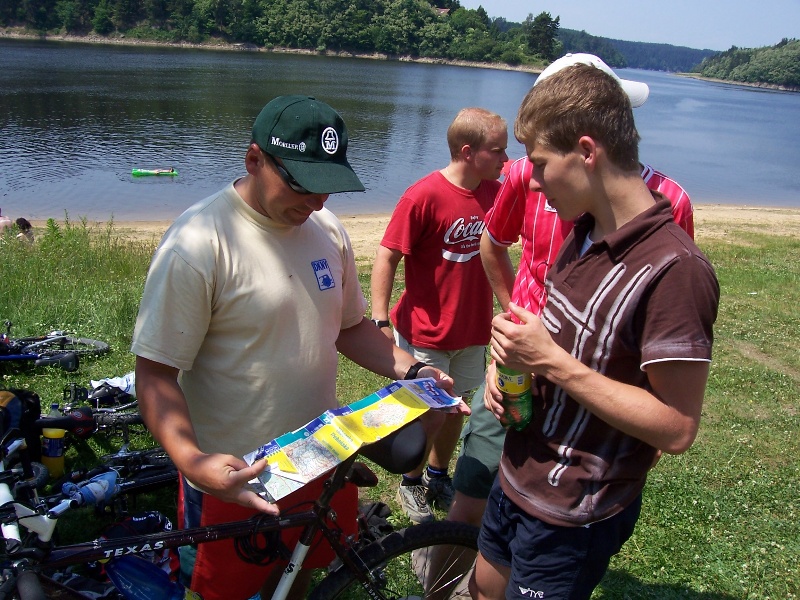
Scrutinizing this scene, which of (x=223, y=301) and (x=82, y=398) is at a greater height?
(x=223, y=301)

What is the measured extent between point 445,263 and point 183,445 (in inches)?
95.1

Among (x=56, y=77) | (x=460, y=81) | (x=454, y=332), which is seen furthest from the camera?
(x=460, y=81)

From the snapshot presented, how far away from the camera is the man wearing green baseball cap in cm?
225

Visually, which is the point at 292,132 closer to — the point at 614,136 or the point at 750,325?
the point at 614,136

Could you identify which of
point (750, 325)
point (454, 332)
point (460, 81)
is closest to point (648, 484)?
point (454, 332)

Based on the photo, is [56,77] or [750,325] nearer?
[750,325]

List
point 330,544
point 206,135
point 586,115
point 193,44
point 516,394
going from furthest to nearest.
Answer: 1. point 193,44
2. point 206,135
3. point 330,544
4. point 516,394
5. point 586,115

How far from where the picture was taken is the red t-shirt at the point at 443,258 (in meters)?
4.23

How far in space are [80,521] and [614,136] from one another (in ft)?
11.8

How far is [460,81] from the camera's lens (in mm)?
80000

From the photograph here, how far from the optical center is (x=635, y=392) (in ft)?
6.40

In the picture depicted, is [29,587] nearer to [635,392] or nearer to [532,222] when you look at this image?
[635,392]

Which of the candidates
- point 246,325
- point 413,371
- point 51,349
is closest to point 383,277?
point 413,371

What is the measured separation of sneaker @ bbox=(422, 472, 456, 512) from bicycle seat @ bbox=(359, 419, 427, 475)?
1960 millimetres
